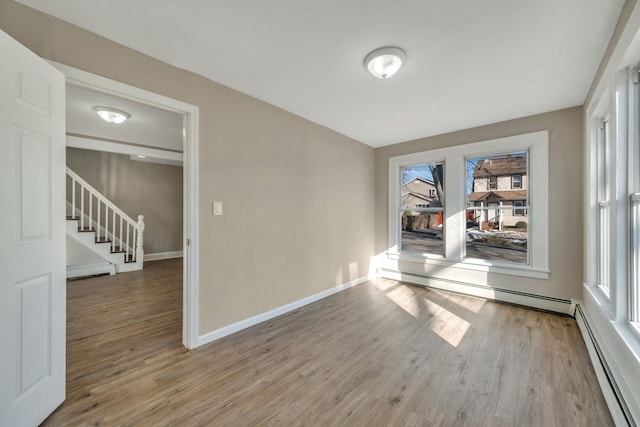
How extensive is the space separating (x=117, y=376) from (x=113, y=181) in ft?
18.1

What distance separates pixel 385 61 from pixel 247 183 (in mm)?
1728

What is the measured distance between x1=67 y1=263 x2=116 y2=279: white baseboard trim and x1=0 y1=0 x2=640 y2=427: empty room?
29.8 inches

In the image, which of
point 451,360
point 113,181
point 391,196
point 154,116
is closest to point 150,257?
point 113,181

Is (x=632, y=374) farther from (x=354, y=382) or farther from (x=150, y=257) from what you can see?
(x=150, y=257)

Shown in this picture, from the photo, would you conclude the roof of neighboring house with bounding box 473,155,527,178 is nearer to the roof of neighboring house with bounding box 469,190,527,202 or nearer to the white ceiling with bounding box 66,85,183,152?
the roof of neighboring house with bounding box 469,190,527,202

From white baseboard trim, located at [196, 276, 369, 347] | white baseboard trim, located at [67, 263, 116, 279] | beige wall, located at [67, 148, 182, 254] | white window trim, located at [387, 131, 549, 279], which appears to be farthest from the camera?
beige wall, located at [67, 148, 182, 254]

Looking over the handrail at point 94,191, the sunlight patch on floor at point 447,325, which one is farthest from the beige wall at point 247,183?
the handrail at point 94,191

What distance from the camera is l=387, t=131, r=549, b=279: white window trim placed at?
3.12 m

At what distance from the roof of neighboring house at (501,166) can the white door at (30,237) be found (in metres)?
4.49

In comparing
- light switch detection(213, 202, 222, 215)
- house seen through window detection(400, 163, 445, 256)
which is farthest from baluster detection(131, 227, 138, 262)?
house seen through window detection(400, 163, 445, 256)

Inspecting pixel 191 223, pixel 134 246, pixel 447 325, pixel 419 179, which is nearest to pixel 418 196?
pixel 419 179

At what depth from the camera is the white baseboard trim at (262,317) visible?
7.82ft

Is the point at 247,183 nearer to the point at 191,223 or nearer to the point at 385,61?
the point at 191,223

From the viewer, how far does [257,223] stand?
2.80 m
